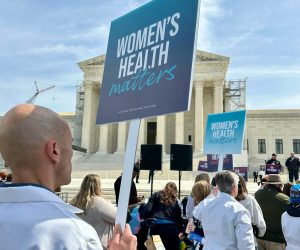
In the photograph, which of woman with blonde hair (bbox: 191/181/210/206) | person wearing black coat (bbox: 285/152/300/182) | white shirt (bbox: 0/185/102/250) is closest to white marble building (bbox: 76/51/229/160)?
person wearing black coat (bbox: 285/152/300/182)

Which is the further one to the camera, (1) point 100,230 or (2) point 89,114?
(2) point 89,114

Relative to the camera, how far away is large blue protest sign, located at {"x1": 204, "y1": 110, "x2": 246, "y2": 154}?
25.4 ft

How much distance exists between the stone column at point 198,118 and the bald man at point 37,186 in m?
41.0

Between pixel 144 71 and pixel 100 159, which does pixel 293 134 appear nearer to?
pixel 100 159

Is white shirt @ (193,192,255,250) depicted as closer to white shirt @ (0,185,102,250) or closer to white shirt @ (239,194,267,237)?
white shirt @ (239,194,267,237)

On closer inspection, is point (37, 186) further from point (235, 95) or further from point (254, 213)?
point (235, 95)

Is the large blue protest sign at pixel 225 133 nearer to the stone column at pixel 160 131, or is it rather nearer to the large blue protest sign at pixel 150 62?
the large blue protest sign at pixel 150 62

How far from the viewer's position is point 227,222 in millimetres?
3482

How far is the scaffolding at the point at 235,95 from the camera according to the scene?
49.2 meters

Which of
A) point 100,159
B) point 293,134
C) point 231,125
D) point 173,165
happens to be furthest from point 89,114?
point 231,125

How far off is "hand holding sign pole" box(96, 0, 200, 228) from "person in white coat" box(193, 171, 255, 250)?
1548 mm

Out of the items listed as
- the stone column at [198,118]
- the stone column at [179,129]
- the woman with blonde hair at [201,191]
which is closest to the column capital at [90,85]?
the stone column at [179,129]

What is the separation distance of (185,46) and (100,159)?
4052 cm

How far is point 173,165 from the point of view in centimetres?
1182
